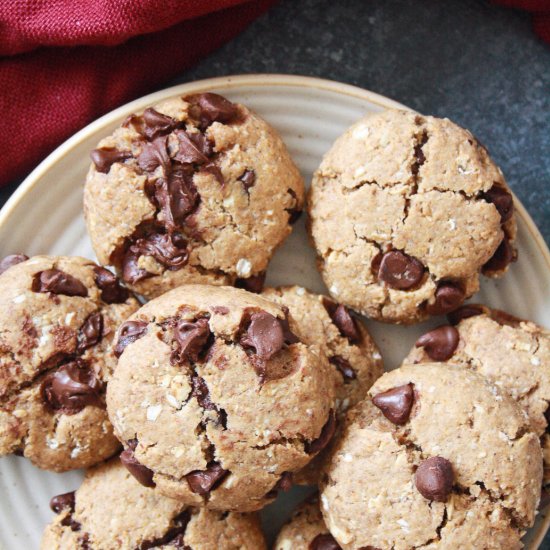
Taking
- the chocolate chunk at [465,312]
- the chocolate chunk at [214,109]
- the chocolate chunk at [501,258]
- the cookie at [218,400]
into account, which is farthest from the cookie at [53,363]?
the chocolate chunk at [501,258]

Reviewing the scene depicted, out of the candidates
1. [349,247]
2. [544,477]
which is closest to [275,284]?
[349,247]

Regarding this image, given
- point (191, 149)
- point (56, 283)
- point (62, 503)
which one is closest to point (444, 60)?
point (191, 149)

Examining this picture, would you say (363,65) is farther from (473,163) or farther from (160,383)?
(160,383)

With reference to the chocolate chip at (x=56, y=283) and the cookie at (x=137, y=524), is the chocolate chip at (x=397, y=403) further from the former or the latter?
the chocolate chip at (x=56, y=283)

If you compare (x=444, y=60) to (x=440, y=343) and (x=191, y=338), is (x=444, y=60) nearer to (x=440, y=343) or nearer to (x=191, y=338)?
(x=440, y=343)

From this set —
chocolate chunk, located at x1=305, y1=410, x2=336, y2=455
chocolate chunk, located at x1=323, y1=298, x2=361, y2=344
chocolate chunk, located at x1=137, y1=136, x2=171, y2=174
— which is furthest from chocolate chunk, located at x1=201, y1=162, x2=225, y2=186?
chocolate chunk, located at x1=305, y1=410, x2=336, y2=455

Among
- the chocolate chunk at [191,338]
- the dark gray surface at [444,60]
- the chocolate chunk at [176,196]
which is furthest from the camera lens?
the dark gray surface at [444,60]

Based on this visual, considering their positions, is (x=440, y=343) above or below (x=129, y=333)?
below
